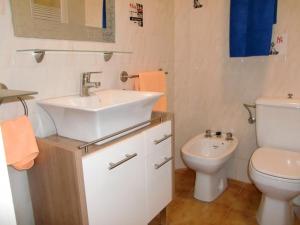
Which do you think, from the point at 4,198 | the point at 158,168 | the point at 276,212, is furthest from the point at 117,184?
the point at 276,212

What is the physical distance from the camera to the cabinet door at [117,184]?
3.45 ft

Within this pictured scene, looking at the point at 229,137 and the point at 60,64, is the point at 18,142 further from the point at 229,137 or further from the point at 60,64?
the point at 229,137

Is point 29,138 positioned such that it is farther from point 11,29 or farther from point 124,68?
point 124,68

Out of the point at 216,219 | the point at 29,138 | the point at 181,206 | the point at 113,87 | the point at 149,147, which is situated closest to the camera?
the point at 29,138

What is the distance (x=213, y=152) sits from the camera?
2.08 m

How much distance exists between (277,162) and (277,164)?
0.03 m

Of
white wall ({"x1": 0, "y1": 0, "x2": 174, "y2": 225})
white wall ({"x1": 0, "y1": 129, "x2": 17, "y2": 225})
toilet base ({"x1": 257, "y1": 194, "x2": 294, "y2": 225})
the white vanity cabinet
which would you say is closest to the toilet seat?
toilet base ({"x1": 257, "y1": 194, "x2": 294, "y2": 225})

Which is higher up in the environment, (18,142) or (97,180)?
(18,142)

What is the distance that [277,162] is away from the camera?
159 cm

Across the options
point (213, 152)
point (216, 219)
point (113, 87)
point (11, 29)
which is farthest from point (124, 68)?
point (216, 219)

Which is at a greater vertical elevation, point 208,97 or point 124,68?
point 124,68

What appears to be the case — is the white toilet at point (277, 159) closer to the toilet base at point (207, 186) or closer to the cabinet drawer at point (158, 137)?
the toilet base at point (207, 186)

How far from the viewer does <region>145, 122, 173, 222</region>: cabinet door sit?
138 cm

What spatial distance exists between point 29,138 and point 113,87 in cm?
75
